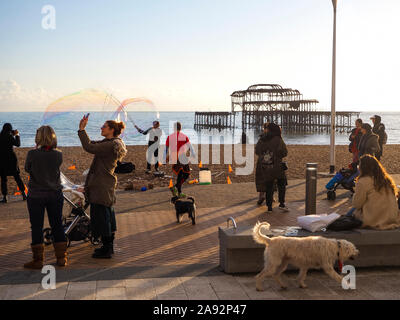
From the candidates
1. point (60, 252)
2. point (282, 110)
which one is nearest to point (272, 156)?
point (60, 252)

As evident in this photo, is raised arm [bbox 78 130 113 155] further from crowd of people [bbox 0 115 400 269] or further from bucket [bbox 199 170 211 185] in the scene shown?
bucket [bbox 199 170 211 185]

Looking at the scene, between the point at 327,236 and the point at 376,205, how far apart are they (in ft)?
2.28

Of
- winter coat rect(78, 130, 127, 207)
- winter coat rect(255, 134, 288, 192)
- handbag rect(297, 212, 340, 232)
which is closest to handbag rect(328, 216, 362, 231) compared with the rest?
handbag rect(297, 212, 340, 232)

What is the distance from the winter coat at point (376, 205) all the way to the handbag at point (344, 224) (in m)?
0.10

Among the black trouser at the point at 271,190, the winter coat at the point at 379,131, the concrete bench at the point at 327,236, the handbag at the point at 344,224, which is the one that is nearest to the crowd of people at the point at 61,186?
the concrete bench at the point at 327,236

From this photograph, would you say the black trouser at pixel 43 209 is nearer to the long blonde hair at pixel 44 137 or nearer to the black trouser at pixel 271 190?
the long blonde hair at pixel 44 137

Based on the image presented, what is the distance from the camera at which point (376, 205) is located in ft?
18.5

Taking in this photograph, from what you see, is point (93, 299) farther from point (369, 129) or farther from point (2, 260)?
point (369, 129)

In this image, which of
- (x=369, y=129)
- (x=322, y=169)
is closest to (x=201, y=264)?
(x=369, y=129)

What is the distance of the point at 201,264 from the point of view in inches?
233

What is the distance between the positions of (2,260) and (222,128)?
88637mm

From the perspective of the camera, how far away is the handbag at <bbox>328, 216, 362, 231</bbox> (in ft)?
18.5

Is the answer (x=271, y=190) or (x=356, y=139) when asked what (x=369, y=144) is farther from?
(x=271, y=190)

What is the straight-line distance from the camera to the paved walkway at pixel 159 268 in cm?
476
